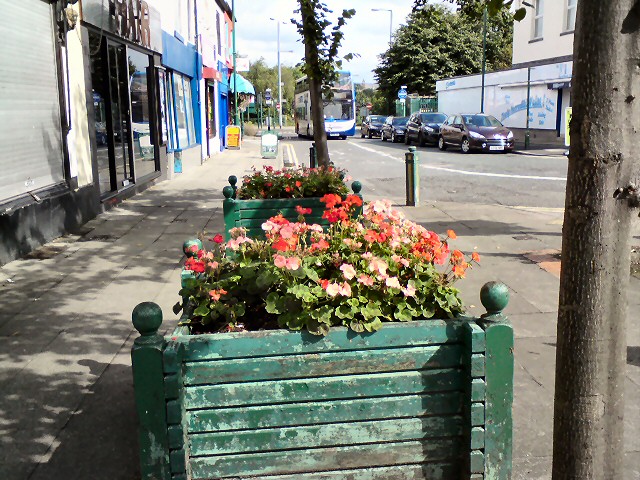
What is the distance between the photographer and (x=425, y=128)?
1174 inches

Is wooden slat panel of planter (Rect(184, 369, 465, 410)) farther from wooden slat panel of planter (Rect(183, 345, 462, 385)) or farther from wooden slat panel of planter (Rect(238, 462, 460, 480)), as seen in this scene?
wooden slat panel of planter (Rect(238, 462, 460, 480))

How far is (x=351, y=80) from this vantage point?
125 feet

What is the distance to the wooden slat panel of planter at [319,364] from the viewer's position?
221cm

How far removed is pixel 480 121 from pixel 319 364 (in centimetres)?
2547

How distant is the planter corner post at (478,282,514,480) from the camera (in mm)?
2244

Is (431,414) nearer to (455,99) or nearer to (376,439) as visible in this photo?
(376,439)

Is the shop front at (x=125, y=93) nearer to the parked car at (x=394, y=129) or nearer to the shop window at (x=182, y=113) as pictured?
the shop window at (x=182, y=113)

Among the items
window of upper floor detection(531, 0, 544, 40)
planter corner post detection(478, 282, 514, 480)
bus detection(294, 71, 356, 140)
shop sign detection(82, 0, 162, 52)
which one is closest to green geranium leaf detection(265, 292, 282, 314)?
planter corner post detection(478, 282, 514, 480)

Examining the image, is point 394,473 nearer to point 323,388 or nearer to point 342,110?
point 323,388

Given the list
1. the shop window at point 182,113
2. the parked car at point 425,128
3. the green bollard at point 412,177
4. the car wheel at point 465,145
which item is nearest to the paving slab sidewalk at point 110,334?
the green bollard at point 412,177

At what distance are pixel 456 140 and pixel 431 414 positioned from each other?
975 inches

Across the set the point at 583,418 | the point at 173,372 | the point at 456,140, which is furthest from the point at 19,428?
the point at 456,140

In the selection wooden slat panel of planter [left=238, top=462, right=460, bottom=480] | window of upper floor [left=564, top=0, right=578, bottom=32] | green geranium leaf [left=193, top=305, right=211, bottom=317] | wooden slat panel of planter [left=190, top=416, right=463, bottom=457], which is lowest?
wooden slat panel of planter [left=238, top=462, right=460, bottom=480]

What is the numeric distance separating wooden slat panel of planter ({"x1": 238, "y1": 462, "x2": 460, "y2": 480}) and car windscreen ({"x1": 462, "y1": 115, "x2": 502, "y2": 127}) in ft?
81.3
